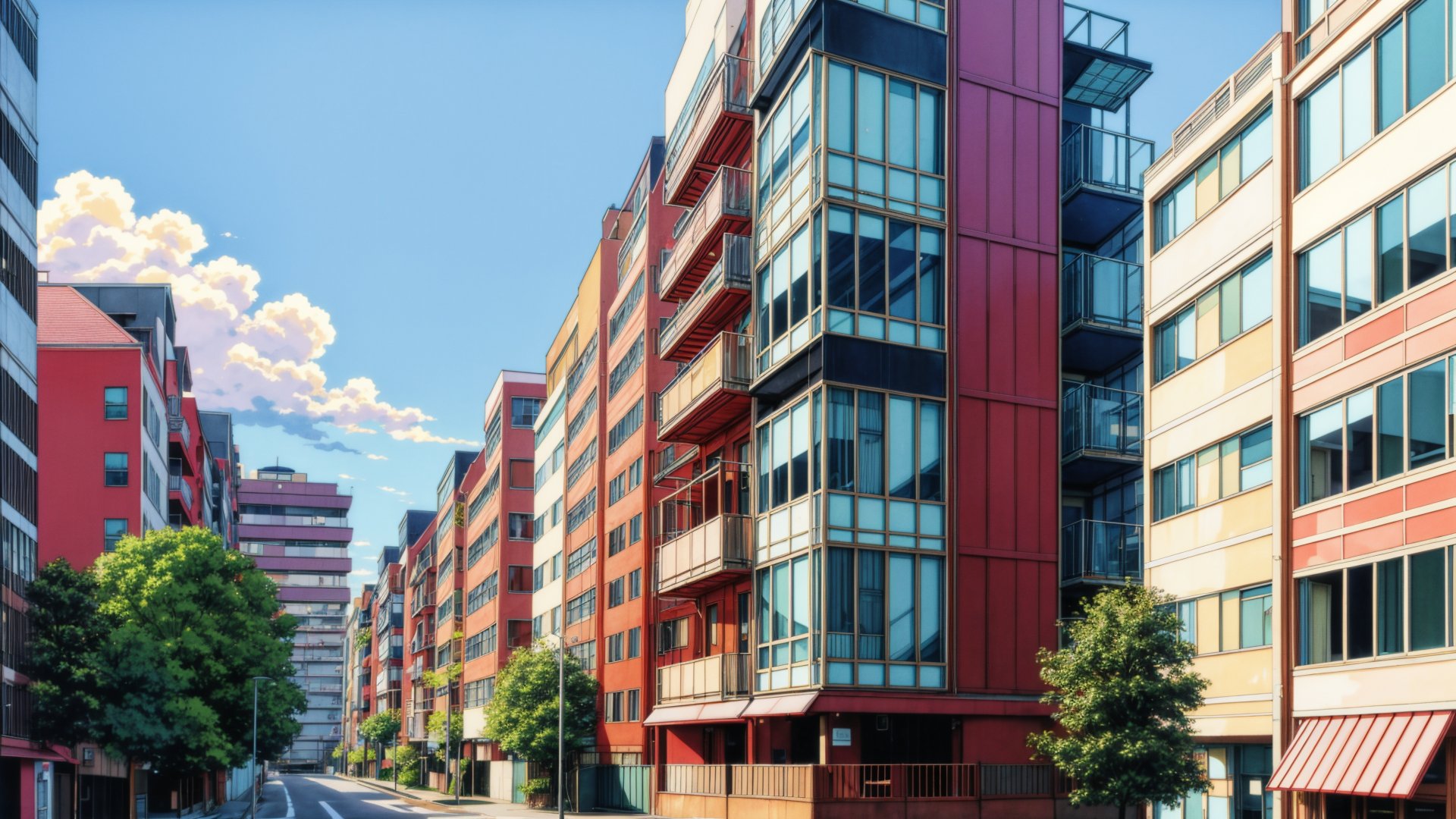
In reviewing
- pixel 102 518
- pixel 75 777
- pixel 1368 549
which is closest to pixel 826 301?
pixel 1368 549

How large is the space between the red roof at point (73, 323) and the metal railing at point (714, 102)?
32268 mm

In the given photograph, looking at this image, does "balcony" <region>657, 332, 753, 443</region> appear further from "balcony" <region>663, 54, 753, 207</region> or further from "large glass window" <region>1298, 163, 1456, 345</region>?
"large glass window" <region>1298, 163, 1456, 345</region>

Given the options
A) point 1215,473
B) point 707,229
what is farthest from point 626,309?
point 1215,473

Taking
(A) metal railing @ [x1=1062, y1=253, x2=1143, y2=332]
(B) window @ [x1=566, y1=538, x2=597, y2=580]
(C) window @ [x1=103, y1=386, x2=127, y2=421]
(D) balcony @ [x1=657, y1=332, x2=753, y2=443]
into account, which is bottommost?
(B) window @ [x1=566, y1=538, x2=597, y2=580]

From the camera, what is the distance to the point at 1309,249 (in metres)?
30.5

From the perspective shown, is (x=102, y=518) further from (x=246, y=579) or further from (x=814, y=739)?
(x=814, y=739)

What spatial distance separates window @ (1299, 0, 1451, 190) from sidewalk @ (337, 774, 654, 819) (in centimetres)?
3693

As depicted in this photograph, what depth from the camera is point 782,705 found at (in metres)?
39.9

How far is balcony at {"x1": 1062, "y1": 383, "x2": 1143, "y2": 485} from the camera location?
43562 millimetres

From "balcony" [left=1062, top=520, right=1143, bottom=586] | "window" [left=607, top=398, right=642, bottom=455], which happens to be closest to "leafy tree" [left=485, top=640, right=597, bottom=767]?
"window" [left=607, top=398, right=642, bottom=455]

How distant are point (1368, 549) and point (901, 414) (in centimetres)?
1533

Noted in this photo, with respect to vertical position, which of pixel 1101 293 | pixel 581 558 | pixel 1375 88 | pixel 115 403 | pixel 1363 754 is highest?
pixel 1375 88

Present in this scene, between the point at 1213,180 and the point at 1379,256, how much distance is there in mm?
7630

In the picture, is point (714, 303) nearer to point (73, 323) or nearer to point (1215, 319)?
point (1215, 319)
